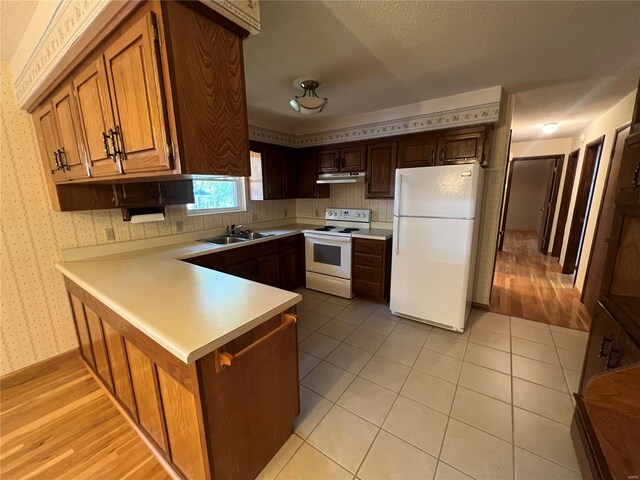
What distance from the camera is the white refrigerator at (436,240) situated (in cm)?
237

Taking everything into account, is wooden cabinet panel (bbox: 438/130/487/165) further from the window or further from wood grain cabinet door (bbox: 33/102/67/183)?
wood grain cabinet door (bbox: 33/102/67/183)

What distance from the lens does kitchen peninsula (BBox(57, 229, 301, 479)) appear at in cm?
104

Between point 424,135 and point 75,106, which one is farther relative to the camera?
point 424,135

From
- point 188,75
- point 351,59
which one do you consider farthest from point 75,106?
point 351,59

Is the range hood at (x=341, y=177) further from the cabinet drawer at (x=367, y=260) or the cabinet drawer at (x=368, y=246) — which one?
the cabinet drawer at (x=367, y=260)

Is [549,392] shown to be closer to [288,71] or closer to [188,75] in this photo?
[188,75]

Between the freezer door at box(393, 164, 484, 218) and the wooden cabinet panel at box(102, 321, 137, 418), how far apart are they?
2.47 m

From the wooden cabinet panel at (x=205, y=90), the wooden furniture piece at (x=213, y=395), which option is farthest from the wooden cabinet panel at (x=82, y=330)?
the wooden cabinet panel at (x=205, y=90)

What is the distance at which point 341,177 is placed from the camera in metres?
3.49

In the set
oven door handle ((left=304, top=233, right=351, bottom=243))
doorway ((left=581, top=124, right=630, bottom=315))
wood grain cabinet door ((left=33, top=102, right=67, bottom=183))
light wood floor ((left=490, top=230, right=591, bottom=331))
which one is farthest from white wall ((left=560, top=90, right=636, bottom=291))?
wood grain cabinet door ((left=33, top=102, right=67, bottom=183))

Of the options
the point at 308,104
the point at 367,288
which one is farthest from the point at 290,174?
the point at 367,288

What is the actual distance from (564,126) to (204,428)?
5.78 meters

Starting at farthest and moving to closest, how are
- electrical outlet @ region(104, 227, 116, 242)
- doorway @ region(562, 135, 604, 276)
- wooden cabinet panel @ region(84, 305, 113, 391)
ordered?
1. doorway @ region(562, 135, 604, 276)
2. electrical outlet @ region(104, 227, 116, 242)
3. wooden cabinet panel @ region(84, 305, 113, 391)

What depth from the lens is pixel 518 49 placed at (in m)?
1.82
